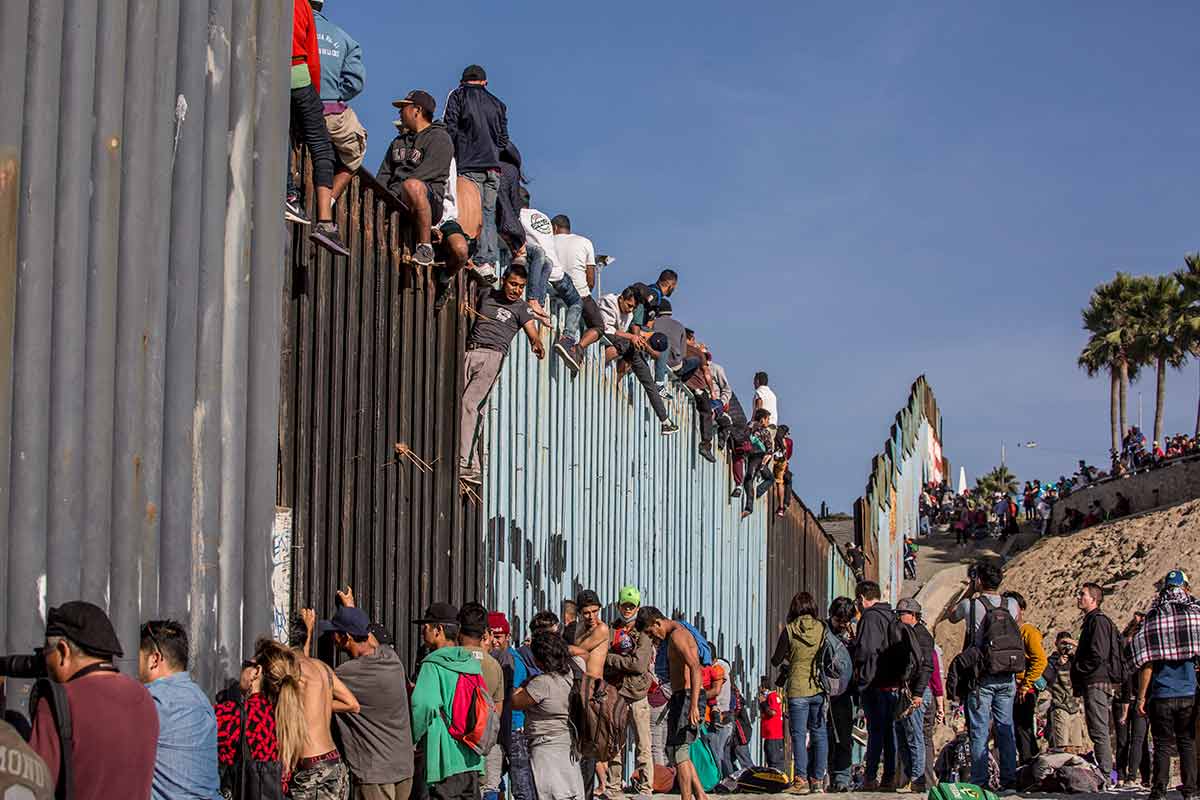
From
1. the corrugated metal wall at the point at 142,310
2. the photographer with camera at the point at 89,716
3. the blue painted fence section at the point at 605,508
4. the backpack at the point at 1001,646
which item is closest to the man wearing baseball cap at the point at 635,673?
the blue painted fence section at the point at 605,508

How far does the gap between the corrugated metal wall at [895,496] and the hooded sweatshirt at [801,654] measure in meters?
24.0

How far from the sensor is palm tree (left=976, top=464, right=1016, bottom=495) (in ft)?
277

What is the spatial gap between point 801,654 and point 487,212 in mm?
4194

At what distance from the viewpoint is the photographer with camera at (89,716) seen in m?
5.72

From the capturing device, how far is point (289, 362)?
34.7 ft

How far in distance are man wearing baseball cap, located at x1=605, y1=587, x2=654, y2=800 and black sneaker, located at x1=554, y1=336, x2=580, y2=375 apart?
144 inches

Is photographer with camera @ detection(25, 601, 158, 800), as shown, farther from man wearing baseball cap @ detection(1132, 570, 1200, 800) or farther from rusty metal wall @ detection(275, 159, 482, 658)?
man wearing baseball cap @ detection(1132, 570, 1200, 800)

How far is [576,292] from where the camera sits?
16422 millimetres

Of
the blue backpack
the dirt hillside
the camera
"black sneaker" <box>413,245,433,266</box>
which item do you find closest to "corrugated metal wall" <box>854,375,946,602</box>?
the dirt hillside

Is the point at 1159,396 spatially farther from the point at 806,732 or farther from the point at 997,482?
the point at 806,732

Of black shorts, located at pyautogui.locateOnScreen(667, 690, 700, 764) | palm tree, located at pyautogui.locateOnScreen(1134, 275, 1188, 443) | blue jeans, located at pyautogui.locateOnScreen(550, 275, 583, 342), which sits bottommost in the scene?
black shorts, located at pyautogui.locateOnScreen(667, 690, 700, 764)

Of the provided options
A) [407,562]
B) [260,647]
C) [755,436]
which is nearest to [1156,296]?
[755,436]

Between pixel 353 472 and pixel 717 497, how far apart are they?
12242 millimetres

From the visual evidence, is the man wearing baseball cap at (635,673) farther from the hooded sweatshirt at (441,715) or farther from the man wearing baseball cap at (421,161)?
the man wearing baseball cap at (421,161)
